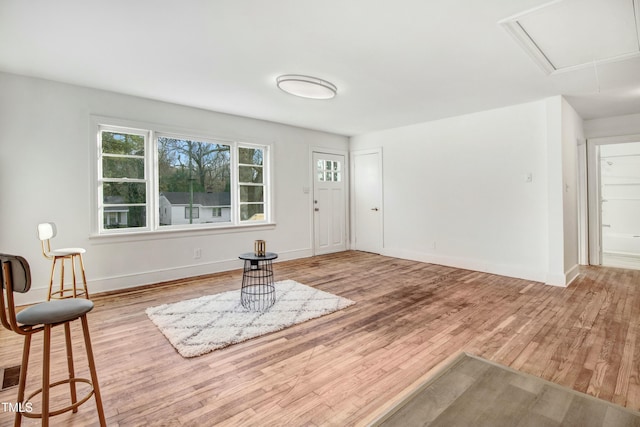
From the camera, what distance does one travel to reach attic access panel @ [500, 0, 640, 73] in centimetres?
217

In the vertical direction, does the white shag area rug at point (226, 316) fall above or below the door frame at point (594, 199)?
below

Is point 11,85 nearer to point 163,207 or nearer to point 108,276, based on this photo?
point 163,207

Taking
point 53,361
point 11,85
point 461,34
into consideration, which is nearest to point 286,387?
point 53,361

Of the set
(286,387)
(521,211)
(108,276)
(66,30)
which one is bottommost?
(286,387)

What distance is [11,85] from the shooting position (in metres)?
3.27

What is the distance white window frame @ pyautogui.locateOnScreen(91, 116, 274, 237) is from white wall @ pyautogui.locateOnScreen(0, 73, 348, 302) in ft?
0.25

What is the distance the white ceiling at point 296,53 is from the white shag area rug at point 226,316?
95.5 inches

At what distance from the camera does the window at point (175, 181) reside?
396 cm

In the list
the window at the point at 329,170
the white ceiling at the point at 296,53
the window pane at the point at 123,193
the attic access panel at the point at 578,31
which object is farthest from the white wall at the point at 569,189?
the window pane at the point at 123,193

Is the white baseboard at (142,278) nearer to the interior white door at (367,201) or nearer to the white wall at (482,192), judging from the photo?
→ the interior white door at (367,201)

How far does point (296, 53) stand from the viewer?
2.81 meters

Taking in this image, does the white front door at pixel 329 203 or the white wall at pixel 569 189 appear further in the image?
the white front door at pixel 329 203

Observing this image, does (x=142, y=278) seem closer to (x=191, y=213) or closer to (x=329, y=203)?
(x=191, y=213)

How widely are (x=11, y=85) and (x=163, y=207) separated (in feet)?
6.46
